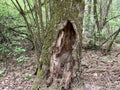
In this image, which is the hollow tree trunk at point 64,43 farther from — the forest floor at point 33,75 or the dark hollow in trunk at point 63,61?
the forest floor at point 33,75

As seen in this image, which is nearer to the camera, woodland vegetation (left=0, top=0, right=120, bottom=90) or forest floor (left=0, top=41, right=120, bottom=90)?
woodland vegetation (left=0, top=0, right=120, bottom=90)

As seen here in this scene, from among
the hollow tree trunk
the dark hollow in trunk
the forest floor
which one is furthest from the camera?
the forest floor

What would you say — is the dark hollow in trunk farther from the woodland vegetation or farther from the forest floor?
the forest floor

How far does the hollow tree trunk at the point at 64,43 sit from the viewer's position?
3488mm

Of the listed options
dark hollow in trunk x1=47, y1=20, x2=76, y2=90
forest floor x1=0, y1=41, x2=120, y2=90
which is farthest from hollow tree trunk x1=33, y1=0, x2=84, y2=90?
forest floor x1=0, y1=41, x2=120, y2=90

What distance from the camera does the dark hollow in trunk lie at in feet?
12.0

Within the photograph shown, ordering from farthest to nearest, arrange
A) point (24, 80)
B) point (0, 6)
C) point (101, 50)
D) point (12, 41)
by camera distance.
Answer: point (101, 50)
point (12, 41)
point (0, 6)
point (24, 80)

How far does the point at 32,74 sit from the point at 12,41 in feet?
8.71

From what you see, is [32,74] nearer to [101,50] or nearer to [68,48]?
[68,48]

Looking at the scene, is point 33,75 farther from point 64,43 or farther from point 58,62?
point 64,43

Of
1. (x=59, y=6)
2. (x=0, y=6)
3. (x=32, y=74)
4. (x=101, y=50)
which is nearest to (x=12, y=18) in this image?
(x=0, y=6)

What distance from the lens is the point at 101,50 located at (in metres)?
7.93

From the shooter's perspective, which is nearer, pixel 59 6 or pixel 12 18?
pixel 59 6

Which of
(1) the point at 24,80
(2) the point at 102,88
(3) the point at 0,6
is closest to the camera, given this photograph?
(2) the point at 102,88
